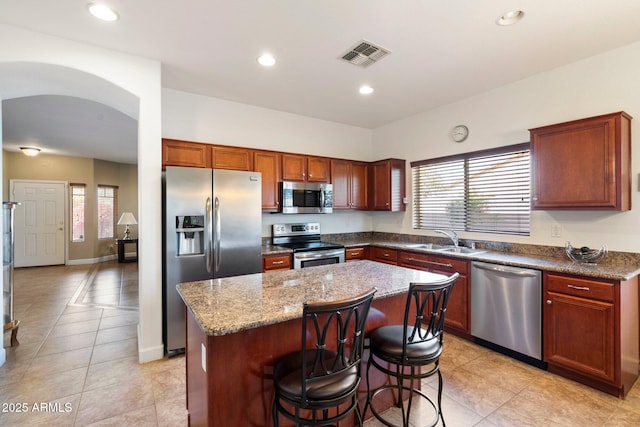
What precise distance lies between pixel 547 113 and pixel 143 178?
162 inches

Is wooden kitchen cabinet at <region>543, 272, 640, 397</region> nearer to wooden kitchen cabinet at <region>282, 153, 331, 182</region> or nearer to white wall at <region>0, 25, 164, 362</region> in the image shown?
wooden kitchen cabinet at <region>282, 153, 331, 182</region>

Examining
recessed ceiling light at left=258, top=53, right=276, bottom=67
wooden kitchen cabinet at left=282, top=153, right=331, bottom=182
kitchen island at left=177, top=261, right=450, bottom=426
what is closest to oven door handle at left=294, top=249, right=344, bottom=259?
wooden kitchen cabinet at left=282, top=153, right=331, bottom=182

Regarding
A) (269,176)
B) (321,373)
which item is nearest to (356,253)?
(269,176)

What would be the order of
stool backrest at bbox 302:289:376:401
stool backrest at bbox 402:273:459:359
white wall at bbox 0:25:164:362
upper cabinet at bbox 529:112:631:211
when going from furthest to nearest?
1. white wall at bbox 0:25:164:362
2. upper cabinet at bbox 529:112:631:211
3. stool backrest at bbox 402:273:459:359
4. stool backrest at bbox 302:289:376:401

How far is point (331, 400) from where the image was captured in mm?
1359

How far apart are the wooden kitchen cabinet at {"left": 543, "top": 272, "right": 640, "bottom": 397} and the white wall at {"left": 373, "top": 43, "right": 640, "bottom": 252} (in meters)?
0.58

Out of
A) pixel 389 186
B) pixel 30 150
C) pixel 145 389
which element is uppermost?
pixel 30 150

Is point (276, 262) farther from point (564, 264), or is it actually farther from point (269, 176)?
point (564, 264)

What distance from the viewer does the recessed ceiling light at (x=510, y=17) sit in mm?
2207

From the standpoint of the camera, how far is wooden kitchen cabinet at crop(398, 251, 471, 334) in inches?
127

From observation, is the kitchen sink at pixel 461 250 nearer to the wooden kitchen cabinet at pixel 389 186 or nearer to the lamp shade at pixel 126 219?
the wooden kitchen cabinet at pixel 389 186

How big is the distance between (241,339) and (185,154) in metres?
2.65

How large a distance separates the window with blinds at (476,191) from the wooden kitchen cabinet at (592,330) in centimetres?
103

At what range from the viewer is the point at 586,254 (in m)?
2.73
